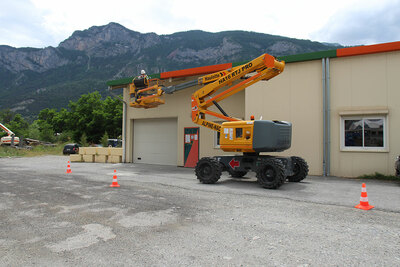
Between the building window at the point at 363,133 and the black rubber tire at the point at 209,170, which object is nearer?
the black rubber tire at the point at 209,170

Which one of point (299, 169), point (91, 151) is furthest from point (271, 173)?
point (91, 151)

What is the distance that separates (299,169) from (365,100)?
4.40m

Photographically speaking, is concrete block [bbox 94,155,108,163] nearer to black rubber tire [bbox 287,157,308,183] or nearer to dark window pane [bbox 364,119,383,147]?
black rubber tire [bbox 287,157,308,183]

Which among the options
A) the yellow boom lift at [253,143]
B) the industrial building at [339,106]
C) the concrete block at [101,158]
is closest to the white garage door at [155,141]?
the concrete block at [101,158]

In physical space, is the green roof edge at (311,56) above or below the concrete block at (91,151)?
above

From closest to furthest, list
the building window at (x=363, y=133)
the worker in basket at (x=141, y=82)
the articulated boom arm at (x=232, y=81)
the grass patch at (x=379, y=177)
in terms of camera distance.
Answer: the articulated boom arm at (x=232, y=81)
the grass patch at (x=379, y=177)
the building window at (x=363, y=133)
the worker in basket at (x=141, y=82)

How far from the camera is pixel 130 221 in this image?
5.63 meters

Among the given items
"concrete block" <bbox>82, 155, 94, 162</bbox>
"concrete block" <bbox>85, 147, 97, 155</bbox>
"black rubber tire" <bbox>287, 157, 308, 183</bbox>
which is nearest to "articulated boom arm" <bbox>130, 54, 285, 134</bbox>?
"black rubber tire" <bbox>287, 157, 308, 183</bbox>

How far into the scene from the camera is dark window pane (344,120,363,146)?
12.3m

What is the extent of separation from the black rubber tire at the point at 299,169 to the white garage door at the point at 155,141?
8689mm

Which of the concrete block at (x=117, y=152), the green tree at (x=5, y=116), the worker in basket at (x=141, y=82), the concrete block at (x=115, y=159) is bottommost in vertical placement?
the concrete block at (x=115, y=159)

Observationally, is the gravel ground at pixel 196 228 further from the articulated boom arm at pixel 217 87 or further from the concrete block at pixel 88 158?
the concrete block at pixel 88 158

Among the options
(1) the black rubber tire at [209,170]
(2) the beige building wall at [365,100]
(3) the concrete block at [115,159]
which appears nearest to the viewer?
(1) the black rubber tire at [209,170]

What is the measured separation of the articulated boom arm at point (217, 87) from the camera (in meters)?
10.7
